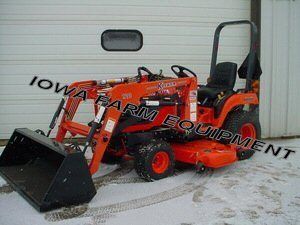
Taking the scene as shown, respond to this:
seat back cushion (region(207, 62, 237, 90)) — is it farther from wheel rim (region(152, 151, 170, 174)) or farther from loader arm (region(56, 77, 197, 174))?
wheel rim (region(152, 151, 170, 174))

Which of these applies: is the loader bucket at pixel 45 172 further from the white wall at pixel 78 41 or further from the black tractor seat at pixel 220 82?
the black tractor seat at pixel 220 82

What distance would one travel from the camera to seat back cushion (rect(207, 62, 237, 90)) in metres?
5.67

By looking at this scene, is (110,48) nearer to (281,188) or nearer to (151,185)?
(151,185)

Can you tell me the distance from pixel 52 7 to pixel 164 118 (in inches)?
112

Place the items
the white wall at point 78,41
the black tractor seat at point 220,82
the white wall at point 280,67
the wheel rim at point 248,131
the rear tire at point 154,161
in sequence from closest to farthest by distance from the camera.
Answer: the rear tire at point 154,161 < the black tractor seat at point 220,82 < the wheel rim at point 248,131 < the white wall at point 78,41 < the white wall at point 280,67

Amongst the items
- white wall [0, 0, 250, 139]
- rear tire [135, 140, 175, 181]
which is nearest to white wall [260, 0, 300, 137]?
white wall [0, 0, 250, 139]

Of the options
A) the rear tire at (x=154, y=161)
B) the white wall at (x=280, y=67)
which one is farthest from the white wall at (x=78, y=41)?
the rear tire at (x=154, y=161)

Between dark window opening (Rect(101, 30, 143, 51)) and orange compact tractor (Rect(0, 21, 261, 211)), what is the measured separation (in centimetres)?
163

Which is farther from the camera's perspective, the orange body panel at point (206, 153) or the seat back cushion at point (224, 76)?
the seat back cushion at point (224, 76)

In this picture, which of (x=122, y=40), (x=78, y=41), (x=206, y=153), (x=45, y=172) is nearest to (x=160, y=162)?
(x=206, y=153)

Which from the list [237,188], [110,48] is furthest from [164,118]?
[110,48]

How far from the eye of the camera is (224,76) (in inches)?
227

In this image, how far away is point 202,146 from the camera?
5289 millimetres

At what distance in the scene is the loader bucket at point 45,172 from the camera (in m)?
3.82
